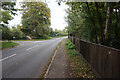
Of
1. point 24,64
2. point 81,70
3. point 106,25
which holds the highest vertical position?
point 106,25

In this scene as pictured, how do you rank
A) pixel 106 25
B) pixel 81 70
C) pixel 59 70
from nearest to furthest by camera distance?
pixel 81 70 → pixel 59 70 → pixel 106 25

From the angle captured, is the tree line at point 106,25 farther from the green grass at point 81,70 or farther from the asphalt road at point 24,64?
the asphalt road at point 24,64

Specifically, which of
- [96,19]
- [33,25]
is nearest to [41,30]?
[33,25]

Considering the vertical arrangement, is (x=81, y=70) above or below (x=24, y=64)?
above

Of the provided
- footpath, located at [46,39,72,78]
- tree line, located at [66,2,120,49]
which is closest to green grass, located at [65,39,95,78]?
footpath, located at [46,39,72,78]

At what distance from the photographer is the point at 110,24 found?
582 centimetres

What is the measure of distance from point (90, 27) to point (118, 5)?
1878mm

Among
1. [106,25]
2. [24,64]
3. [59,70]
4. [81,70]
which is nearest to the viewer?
[81,70]

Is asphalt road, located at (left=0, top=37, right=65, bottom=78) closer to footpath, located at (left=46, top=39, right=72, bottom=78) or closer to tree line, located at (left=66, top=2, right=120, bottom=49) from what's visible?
footpath, located at (left=46, top=39, right=72, bottom=78)

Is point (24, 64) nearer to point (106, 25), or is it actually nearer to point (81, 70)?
point (81, 70)

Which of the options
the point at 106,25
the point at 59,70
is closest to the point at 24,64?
the point at 59,70

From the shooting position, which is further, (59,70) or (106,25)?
(106,25)

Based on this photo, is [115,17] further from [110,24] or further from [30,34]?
[30,34]

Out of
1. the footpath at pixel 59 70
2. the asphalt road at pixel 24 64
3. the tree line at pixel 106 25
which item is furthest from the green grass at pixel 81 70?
the asphalt road at pixel 24 64
